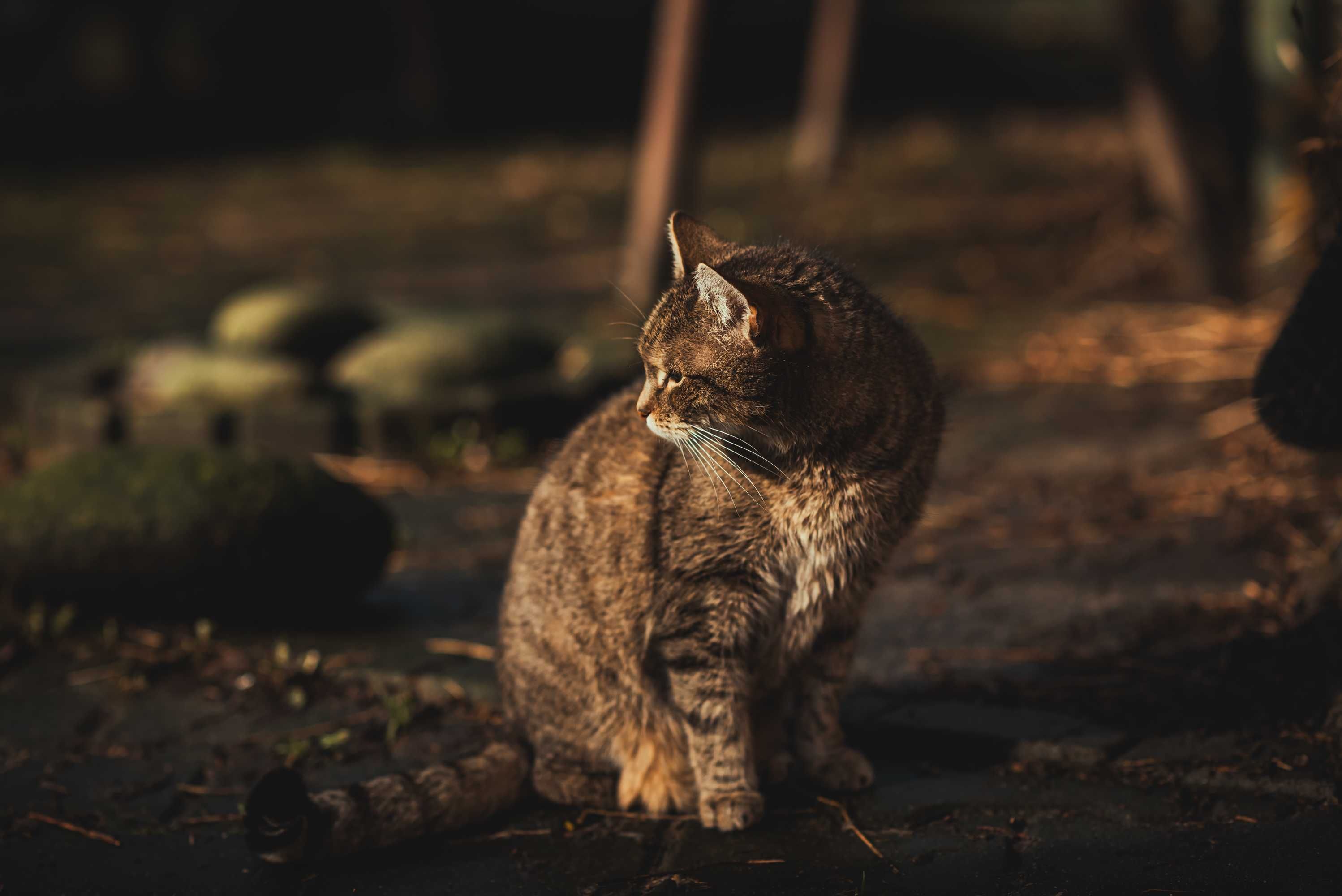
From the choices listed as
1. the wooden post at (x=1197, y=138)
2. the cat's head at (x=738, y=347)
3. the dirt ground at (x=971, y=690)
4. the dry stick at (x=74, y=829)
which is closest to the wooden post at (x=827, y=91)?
the wooden post at (x=1197, y=138)

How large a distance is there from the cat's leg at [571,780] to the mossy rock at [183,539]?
4.63 ft

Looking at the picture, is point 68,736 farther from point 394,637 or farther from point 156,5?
point 156,5

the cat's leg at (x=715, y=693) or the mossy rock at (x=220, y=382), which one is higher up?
the cat's leg at (x=715, y=693)

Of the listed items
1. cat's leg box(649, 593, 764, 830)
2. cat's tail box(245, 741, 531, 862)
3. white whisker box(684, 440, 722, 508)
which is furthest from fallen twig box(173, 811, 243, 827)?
white whisker box(684, 440, 722, 508)

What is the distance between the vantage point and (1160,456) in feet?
20.3

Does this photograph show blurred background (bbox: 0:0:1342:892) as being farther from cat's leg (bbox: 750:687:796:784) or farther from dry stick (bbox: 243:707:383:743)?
cat's leg (bbox: 750:687:796:784)

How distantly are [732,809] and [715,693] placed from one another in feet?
0.99

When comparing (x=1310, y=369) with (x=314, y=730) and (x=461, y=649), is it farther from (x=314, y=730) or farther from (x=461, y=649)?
(x=314, y=730)

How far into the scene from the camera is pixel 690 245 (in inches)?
142

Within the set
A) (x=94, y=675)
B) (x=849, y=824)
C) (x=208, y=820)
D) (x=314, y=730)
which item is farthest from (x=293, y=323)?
(x=849, y=824)

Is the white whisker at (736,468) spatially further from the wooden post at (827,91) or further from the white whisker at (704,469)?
the wooden post at (827,91)

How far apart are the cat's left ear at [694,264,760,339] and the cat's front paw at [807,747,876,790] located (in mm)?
1218

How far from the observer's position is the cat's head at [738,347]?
10.6 ft

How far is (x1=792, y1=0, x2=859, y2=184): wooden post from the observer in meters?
12.6
